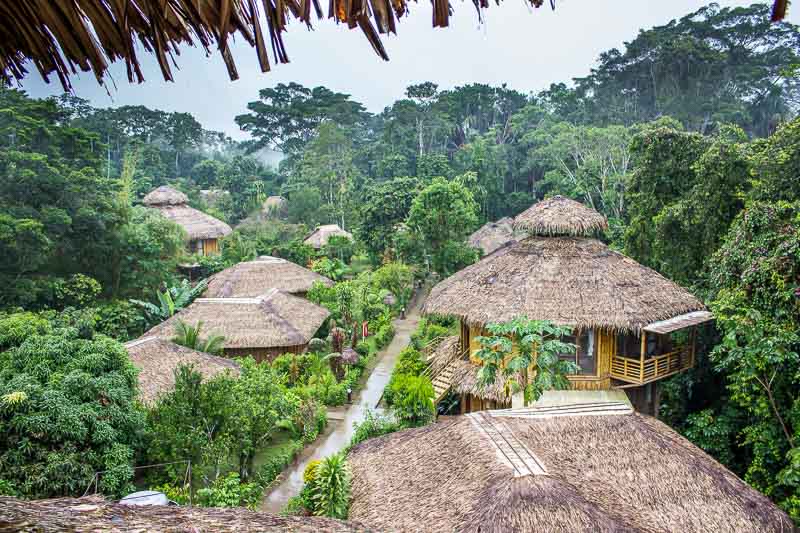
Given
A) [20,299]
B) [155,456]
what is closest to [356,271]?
[20,299]

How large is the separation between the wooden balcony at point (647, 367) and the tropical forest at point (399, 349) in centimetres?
7

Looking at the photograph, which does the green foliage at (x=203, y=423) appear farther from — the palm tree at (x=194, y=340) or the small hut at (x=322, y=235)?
the small hut at (x=322, y=235)

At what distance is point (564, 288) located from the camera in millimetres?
13625

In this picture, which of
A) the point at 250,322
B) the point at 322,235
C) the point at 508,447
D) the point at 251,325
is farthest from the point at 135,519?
the point at 322,235

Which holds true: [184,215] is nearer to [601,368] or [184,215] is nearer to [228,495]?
[228,495]

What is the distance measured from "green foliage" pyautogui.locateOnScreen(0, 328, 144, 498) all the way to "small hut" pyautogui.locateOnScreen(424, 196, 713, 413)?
289 inches

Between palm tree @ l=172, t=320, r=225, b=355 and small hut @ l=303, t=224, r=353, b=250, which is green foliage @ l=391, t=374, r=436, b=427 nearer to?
palm tree @ l=172, t=320, r=225, b=355

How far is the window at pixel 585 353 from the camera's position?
44.4 ft

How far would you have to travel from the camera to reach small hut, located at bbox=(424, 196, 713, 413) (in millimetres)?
13031

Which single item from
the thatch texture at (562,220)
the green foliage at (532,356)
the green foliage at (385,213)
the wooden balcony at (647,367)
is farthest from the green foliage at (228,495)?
the green foliage at (385,213)

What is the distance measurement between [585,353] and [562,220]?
11.4 feet

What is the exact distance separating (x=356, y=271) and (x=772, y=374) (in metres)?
23.1

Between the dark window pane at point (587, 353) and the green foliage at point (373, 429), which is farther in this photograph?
the dark window pane at point (587, 353)

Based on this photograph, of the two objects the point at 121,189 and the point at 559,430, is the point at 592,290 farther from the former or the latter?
the point at 121,189
